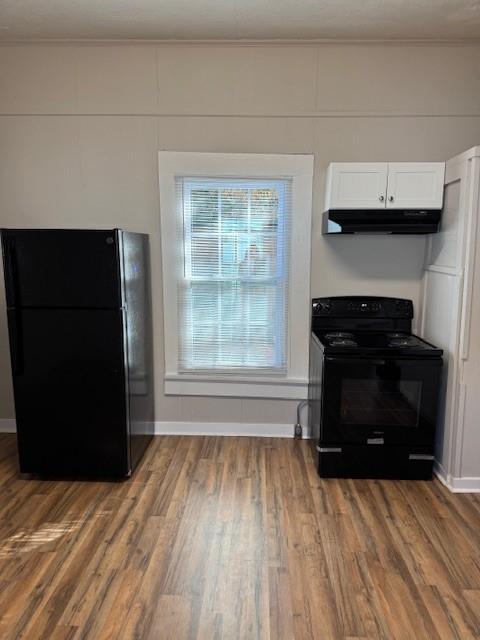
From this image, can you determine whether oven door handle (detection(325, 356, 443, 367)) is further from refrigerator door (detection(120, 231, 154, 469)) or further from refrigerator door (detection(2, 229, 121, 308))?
refrigerator door (detection(2, 229, 121, 308))

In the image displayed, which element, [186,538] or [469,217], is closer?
[186,538]

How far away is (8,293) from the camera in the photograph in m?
2.57

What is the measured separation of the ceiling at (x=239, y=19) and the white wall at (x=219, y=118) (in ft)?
0.38

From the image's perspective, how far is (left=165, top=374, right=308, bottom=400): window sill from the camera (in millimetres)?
3363

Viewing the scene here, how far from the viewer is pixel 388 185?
2.85m

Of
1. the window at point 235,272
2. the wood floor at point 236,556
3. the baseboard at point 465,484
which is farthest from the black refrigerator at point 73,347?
the baseboard at point 465,484

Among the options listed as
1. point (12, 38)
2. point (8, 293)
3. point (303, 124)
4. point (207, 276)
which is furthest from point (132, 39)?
point (8, 293)

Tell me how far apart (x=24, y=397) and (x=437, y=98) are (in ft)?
10.7

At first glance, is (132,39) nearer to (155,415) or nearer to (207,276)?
(207,276)

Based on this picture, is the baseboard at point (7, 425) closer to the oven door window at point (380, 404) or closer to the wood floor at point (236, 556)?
the wood floor at point (236, 556)

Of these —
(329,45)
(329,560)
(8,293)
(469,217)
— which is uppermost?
(329,45)

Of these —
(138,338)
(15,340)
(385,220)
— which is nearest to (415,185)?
(385,220)

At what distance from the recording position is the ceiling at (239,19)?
2.55 meters

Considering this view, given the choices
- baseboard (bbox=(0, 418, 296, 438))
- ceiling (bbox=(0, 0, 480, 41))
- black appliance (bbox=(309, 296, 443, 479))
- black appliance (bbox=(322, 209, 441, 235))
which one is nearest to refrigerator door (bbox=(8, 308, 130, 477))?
baseboard (bbox=(0, 418, 296, 438))
